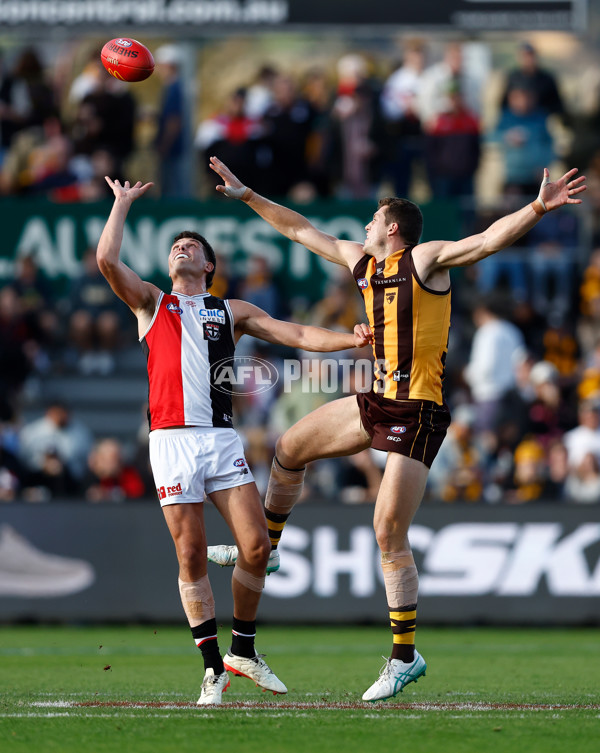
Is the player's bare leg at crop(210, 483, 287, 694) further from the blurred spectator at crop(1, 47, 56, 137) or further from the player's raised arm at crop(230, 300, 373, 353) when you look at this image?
the blurred spectator at crop(1, 47, 56, 137)

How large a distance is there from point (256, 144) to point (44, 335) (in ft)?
12.2

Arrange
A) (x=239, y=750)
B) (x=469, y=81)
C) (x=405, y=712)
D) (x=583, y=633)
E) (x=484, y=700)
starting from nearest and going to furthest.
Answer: (x=239, y=750), (x=405, y=712), (x=484, y=700), (x=583, y=633), (x=469, y=81)

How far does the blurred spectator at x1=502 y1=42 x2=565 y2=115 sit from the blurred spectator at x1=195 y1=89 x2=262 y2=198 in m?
3.43

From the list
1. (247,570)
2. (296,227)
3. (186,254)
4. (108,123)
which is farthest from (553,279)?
(247,570)

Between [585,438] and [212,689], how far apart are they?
7818mm

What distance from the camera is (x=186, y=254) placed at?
26.3 ft

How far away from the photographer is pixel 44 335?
16656 mm

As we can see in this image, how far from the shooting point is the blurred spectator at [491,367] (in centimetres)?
1526

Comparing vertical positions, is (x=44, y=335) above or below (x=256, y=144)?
below

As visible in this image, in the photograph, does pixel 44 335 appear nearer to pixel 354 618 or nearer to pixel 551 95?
pixel 354 618

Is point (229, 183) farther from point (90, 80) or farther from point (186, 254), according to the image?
point (90, 80)

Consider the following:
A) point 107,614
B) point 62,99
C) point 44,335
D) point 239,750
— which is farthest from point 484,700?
point 62,99

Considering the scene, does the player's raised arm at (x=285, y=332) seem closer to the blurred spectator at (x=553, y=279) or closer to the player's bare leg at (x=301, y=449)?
the player's bare leg at (x=301, y=449)

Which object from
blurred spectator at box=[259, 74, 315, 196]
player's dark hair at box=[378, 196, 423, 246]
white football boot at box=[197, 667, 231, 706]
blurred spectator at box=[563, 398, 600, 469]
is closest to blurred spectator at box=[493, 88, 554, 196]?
blurred spectator at box=[259, 74, 315, 196]
